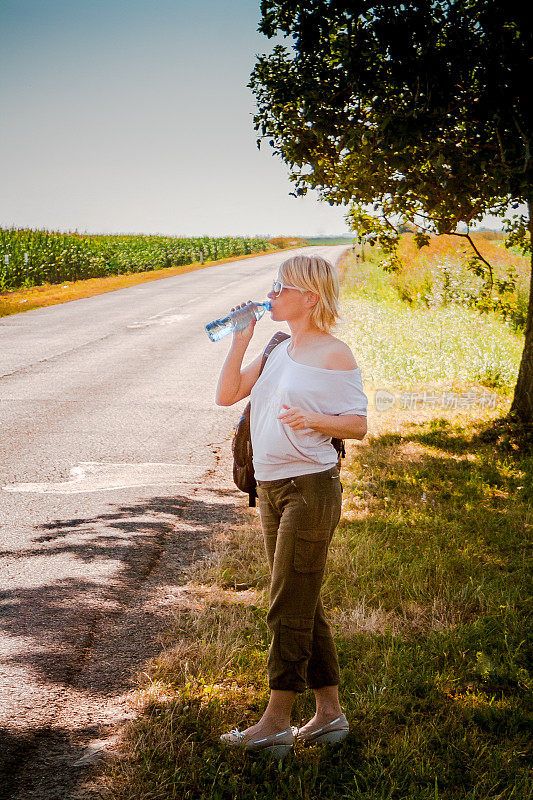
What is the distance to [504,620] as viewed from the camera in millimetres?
3900

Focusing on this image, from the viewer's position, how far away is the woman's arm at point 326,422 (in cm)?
257

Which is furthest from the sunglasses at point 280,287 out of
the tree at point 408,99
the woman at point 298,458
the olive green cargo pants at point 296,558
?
the tree at point 408,99

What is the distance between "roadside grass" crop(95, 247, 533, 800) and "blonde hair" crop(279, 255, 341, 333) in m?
1.80

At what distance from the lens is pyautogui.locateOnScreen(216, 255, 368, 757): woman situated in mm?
2654

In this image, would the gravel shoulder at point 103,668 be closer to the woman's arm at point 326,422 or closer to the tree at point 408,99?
the woman's arm at point 326,422

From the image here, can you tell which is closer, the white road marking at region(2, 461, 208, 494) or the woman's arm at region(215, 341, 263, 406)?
the woman's arm at region(215, 341, 263, 406)

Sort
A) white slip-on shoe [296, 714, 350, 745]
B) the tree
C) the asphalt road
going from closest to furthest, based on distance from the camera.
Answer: white slip-on shoe [296, 714, 350, 745]
the asphalt road
the tree

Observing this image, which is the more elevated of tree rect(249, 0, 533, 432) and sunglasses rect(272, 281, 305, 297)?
tree rect(249, 0, 533, 432)

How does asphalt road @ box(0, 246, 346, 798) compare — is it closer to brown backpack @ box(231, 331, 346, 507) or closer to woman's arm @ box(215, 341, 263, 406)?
brown backpack @ box(231, 331, 346, 507)

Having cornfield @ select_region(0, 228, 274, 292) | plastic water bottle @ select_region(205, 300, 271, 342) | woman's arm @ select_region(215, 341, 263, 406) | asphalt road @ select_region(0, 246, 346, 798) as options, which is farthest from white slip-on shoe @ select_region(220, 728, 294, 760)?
cornfield @ select_region(0, 228, 274, 292)

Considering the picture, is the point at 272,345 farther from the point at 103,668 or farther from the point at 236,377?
the point at 103,668

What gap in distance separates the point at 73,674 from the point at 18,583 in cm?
119

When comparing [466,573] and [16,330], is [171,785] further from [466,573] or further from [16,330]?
[16,330]

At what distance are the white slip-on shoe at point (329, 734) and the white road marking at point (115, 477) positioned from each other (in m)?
3.85
